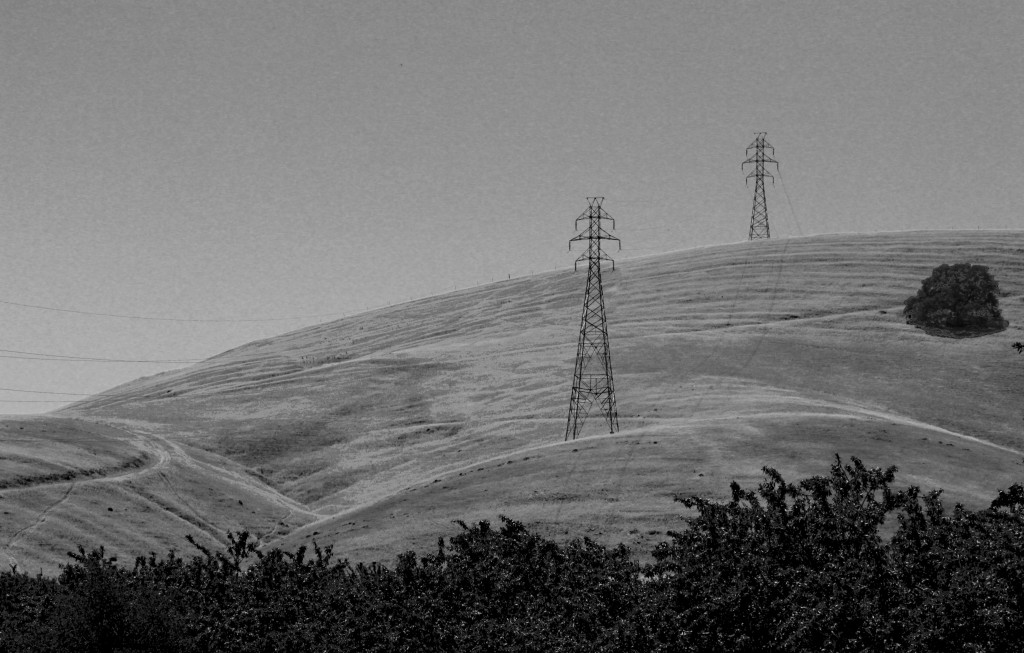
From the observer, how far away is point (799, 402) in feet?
340

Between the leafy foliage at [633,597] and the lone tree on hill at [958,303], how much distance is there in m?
92.6

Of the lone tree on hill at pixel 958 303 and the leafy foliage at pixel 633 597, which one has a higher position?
the lone tree on hill at pixel 958 303

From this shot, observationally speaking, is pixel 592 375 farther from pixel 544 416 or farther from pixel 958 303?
pixel 958 303

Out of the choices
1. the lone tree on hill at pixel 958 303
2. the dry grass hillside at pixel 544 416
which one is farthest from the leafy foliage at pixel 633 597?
the lone tree on hill at pixel 958 303

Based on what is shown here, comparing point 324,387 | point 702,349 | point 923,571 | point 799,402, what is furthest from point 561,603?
point 324,387

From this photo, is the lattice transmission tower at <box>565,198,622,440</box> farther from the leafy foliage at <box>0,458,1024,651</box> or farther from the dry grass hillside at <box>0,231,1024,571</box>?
the leafy foliage at <box>0,458,1024,651</box>

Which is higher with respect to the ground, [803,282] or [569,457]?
[803,282]

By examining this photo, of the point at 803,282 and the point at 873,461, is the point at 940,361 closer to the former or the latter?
the point at 803,282

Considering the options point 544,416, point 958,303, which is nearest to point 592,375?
point 544,416

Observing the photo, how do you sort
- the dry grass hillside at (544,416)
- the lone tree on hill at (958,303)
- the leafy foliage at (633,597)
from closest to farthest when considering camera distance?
the leafy foliage at (633,597) → the dry grass hillside at (544,416) → the lone tree on hill at (958,303)

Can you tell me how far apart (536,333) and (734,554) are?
120m

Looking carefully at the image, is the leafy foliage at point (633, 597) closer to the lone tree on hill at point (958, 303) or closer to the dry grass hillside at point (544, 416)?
the dry grass hillside at point (544, 416)

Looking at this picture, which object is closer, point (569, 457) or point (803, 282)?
point (569, 457)

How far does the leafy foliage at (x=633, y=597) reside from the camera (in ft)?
101
